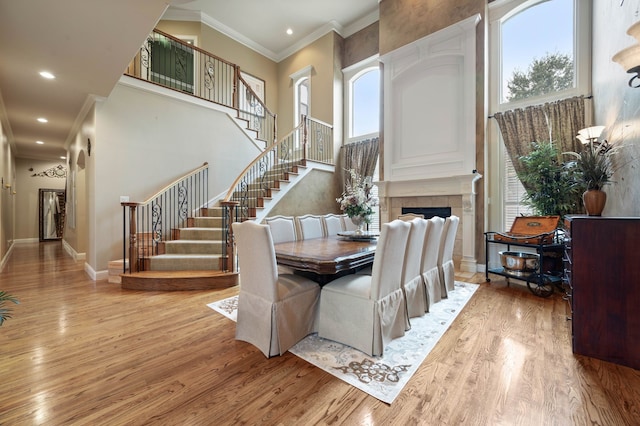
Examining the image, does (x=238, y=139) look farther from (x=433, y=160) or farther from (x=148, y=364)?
(x=148, y=364)

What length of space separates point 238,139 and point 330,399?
231 inches

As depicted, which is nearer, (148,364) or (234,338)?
(148,364)

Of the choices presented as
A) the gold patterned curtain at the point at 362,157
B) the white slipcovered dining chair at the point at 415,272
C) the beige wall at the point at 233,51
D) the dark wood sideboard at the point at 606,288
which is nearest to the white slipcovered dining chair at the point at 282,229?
the white slipcovered dining chair at the point at 415,272

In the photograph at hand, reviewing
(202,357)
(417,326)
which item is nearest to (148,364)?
(202,357)

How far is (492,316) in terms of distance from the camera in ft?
9.11

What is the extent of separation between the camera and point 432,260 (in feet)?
10.00

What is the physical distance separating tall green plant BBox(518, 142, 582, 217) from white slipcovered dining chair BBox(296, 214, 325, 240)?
3.16m

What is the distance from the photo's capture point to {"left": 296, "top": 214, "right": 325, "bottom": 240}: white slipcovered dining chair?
11.6ft

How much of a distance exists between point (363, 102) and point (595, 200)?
560 cm

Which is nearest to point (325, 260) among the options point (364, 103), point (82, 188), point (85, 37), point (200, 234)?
point (85, 37)

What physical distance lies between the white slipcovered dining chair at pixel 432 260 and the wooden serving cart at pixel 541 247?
1282mm

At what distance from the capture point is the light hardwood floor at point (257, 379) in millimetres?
1458

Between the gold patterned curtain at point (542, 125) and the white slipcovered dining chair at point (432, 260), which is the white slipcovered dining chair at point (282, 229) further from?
the gold patterned curtain at point (542, 125)

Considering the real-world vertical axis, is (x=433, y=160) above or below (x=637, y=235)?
above
